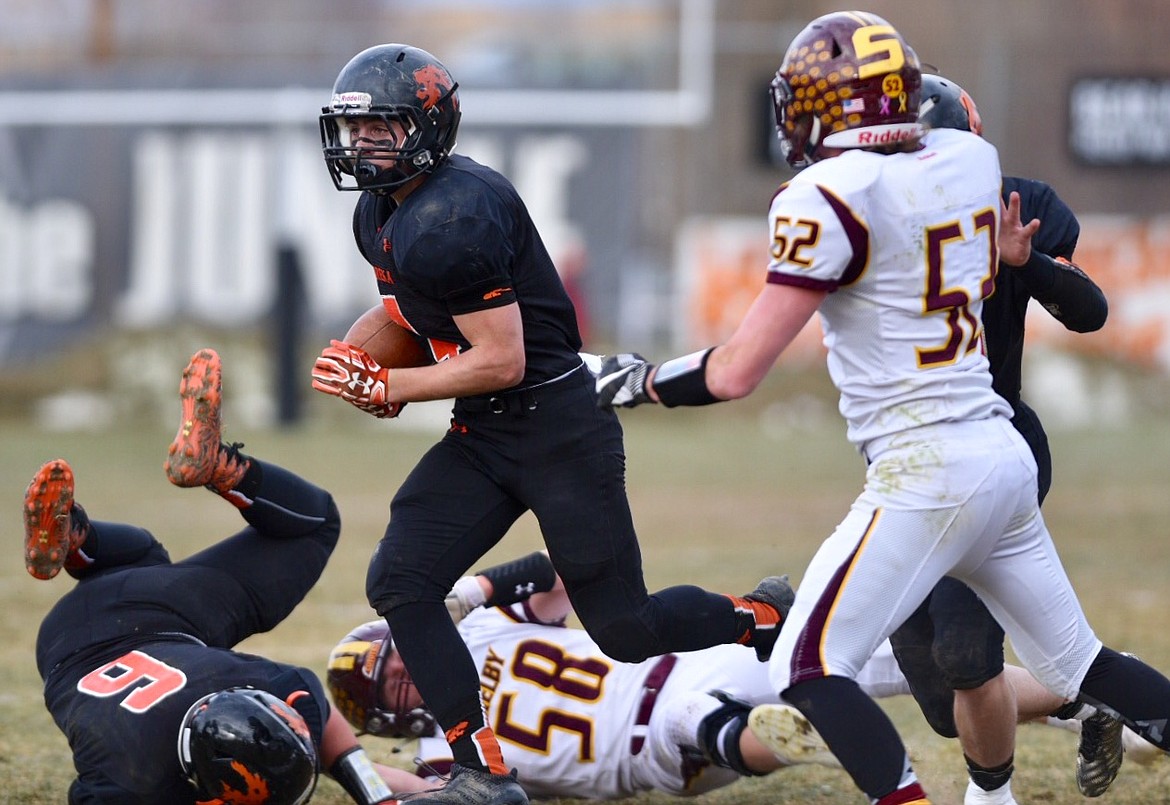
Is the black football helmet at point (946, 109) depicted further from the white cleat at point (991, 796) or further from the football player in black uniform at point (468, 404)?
the white cleat at point (991, 796)

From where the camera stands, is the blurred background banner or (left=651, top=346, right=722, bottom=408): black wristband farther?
the blurred background banner

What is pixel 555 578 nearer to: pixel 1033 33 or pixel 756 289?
pixel 756 289

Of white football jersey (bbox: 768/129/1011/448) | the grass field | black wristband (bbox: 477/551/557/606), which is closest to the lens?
white football jersey (bbox: 768/129/1011/448)

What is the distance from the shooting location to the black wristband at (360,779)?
11.7 feet

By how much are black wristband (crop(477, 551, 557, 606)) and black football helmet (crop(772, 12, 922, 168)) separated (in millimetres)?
1473

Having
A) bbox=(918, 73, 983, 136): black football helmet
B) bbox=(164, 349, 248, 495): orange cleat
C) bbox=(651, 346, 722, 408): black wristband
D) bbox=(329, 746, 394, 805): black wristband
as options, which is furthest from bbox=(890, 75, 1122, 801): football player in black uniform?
bbox=(164, 349, 248, 495): orange cleat

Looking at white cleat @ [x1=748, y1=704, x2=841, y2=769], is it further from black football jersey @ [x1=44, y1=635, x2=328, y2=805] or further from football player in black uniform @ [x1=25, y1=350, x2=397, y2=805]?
black football jersey @ [x1=44, y1=635, x2=328, y2=805]

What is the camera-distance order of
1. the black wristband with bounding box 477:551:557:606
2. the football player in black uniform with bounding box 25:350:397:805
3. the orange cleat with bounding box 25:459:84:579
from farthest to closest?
1. the black wristband with bounding box 477:551:557:606
2. the orange cleat with bounding box 25:459:84:579
3. the football player in black uniform with bounding box 25:350:397:805

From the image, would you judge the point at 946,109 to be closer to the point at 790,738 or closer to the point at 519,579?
the point at 790,738

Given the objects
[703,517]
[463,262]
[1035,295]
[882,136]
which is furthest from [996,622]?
[703,517]

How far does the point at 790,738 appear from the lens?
355 centimetres

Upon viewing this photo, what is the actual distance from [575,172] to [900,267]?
12159 mm

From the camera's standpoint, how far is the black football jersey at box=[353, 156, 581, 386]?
348 centimetres

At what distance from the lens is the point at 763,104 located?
14820 millimetres
